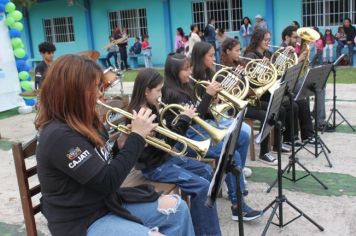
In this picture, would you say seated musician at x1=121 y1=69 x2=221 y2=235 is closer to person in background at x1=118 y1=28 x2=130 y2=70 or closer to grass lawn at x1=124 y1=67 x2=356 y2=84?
grass lawn at x1=124 y1=67 x2=356 y2=84

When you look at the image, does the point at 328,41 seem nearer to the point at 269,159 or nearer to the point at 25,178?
the point at 269,159

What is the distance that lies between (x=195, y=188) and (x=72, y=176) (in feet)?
3.99

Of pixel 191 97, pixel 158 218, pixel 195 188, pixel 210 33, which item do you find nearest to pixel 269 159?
pixel 191 97

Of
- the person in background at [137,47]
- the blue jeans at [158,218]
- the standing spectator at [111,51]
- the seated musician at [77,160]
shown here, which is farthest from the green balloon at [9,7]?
the person in background at [137,47]

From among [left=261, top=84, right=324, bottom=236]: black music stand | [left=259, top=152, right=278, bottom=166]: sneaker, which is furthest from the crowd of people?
[left=259, top=152, right=278, bottom=166]: sneaker

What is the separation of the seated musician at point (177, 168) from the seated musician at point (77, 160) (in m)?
0.83

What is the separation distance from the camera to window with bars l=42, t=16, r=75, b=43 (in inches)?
Result: 753

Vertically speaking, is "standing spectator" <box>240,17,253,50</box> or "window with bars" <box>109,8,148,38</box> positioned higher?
"window with bars" <box>109,8,148,38</box>

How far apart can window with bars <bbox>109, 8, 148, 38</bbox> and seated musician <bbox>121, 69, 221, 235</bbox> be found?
1445 centimetres

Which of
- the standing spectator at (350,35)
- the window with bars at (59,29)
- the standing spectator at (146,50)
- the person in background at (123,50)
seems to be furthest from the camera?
the window with bars at (59,29)

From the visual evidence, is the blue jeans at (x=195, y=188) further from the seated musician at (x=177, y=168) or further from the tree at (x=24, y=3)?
the tree at (x=24, y=3)

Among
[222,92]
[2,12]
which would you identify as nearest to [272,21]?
[2,12]

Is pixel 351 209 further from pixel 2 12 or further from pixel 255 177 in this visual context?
pixel 2 12

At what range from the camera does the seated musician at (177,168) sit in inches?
120
